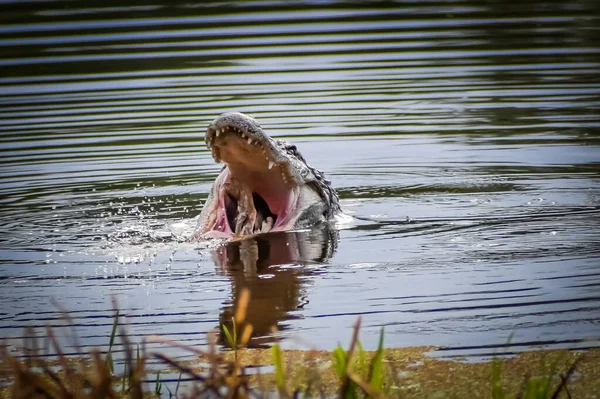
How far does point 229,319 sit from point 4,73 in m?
13.0

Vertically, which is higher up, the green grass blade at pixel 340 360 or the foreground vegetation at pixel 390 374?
the green grass blade at pixel 340 360

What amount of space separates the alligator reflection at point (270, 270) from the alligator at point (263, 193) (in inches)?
7.8

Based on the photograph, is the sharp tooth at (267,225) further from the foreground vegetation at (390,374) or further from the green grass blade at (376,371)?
the green grass blade at (376,371)

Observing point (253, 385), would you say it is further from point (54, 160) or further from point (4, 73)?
point (4, 73)

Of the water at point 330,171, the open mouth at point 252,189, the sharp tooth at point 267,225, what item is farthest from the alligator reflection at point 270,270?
the open mouth at point 252,189

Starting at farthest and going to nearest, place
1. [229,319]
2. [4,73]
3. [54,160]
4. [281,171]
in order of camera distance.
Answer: [4,73], [54,160], [281,171], [229,319]

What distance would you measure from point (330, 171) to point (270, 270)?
151 inches

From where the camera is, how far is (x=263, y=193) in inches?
344

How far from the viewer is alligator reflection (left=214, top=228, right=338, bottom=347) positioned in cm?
611

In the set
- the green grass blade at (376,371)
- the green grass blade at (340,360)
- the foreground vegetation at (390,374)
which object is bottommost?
the foreground vegetation at (390,374)

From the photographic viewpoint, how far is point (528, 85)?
14984 millimetres

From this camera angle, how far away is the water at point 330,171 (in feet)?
20.6

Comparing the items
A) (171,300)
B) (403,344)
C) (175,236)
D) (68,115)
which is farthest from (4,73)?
(403,344)

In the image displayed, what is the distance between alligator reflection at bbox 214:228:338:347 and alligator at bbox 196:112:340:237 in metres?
0.20
